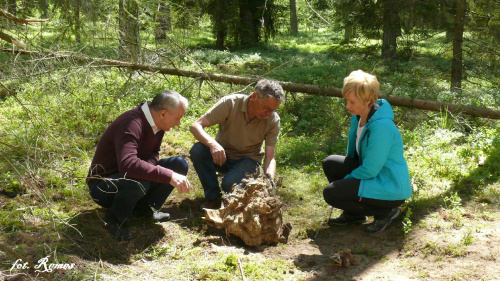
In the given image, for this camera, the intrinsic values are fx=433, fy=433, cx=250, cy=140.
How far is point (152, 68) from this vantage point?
733 cm

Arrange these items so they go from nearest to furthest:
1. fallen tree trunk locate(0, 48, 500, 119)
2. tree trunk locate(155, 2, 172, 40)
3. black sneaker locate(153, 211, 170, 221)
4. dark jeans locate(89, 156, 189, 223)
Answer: dark jeans locate(89, 156, 189, 223), black sneaker locate(153, 211, 170, 221), fallen tree trunk locate(0, 48, 500, 119), tree trunk locate(155, 2, 172, 40)

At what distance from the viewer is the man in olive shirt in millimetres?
4632

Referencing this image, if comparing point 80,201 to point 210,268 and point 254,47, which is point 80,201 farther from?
point 254,47

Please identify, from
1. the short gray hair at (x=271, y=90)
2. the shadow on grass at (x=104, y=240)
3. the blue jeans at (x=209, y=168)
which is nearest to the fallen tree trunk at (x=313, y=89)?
the blue jeans at (x=209, y=168)

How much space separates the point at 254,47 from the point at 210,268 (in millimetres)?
11626

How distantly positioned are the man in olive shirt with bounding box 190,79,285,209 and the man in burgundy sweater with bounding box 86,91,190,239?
625 millimetres

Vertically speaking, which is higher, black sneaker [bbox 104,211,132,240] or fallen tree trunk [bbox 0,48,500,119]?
fallen tree trunk [bbox 0,48,500,119]

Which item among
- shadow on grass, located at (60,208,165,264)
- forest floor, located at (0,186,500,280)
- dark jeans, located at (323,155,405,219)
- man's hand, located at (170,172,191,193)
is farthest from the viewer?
dark jeans, located at (323,155,405,219)

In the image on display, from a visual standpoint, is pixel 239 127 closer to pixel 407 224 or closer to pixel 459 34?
pixel 407 224

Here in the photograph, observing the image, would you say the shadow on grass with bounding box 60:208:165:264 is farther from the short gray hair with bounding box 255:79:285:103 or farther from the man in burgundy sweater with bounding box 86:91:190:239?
the short gray hair with bounding box 255:79:285:103

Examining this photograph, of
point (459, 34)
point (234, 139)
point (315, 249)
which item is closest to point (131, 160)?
point (234, 139)

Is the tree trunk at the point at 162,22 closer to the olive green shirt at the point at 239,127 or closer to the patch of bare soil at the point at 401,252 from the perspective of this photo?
the olive green shirt at the point at 239,127

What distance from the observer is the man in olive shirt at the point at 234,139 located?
4.63 meters

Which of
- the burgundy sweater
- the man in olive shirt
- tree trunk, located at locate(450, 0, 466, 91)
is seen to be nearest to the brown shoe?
the man in olive shirt
